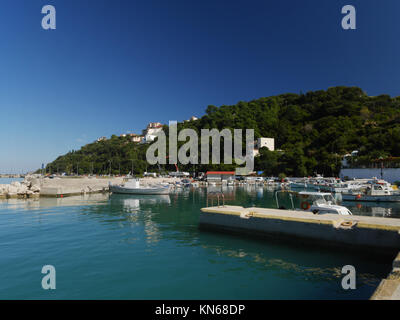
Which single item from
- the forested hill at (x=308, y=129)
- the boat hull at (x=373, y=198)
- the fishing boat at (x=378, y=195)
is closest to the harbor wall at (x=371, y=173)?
the forested hill at (x=308, y=129)

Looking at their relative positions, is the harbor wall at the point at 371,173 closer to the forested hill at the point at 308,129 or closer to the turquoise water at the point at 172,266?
the forested hill at the point at 308,129

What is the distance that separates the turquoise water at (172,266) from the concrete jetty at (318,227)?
50cm

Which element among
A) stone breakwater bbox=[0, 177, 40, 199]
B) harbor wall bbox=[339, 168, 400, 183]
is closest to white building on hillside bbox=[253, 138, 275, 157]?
harbor wall bbox=[339, 168, 400, 183]

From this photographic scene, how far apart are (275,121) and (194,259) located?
117699 mm

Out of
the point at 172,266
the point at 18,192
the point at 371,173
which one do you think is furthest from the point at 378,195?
the point at 18,192

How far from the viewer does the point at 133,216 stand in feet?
76.0

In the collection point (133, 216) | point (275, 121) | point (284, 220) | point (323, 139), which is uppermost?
point (275, 121)

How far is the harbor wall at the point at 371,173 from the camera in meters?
56.5

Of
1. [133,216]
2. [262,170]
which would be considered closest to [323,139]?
[262,170]
